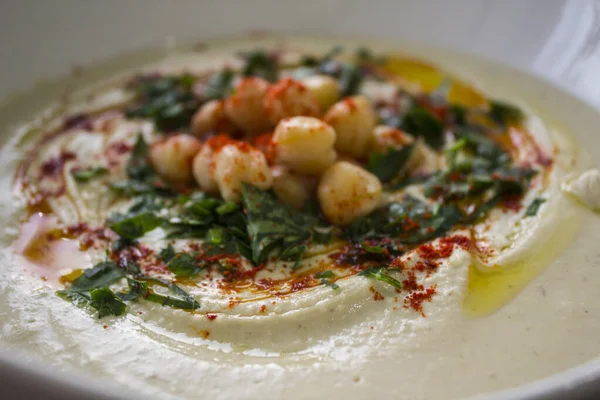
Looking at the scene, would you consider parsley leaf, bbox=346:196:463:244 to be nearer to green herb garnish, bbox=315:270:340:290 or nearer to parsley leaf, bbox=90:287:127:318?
green herb garnish, bbox=315:270:340:290

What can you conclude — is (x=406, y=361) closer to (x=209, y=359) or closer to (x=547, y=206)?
(x=209, y=359)

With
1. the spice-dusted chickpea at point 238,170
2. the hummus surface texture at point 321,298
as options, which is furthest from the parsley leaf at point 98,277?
the spice-dusted chickpea at point 238,170

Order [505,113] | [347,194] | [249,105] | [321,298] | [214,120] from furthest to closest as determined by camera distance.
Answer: [505,113] < [214,120] < [249,105] < [347,194] < [321,298]

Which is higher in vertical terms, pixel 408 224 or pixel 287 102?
pixel 287 102

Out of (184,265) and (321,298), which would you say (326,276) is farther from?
(184,265)

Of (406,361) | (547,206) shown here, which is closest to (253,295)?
(406,361)

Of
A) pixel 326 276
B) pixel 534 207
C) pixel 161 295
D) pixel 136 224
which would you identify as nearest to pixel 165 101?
pixel 136 224

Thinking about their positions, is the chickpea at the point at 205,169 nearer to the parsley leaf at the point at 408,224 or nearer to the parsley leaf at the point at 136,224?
the parsley leaf at the point at 136,224

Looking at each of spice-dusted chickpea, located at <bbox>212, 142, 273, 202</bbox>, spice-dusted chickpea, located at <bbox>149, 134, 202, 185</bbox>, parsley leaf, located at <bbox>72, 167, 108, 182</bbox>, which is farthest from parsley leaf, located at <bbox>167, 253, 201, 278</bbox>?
parsley leaf, located at <bbox>72, 167, 108, 182</bbox>
